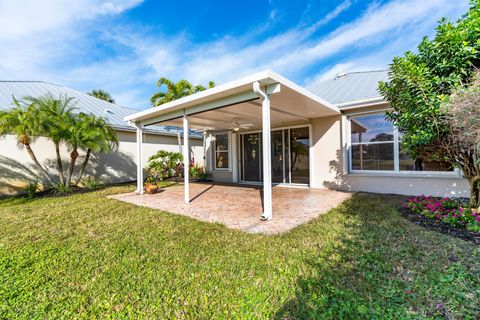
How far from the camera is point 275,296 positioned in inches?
90.0

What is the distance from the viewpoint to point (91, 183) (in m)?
9.65

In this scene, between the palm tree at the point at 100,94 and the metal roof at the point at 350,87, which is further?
the palm tree at the point at 100,94

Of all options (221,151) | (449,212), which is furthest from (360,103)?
(221,151)

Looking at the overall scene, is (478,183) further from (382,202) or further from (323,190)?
(323,190)

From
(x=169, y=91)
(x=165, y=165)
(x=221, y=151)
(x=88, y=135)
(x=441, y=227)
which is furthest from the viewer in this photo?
(x=169, y=91)

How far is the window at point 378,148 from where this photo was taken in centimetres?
691

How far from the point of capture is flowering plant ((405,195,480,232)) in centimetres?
402

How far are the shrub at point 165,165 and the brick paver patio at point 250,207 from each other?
362 centimetres

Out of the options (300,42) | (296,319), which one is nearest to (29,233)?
(296,319)

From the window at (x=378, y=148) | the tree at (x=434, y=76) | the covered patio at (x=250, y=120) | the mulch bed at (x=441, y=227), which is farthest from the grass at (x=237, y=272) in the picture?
the window at (x=378, y=148)

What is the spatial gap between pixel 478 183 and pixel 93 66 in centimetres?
1469

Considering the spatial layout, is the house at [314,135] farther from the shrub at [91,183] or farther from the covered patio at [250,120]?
the shrub at [91,183]

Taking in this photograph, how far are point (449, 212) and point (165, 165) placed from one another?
11.9 metres

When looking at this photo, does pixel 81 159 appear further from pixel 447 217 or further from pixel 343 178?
pixel 447 217
